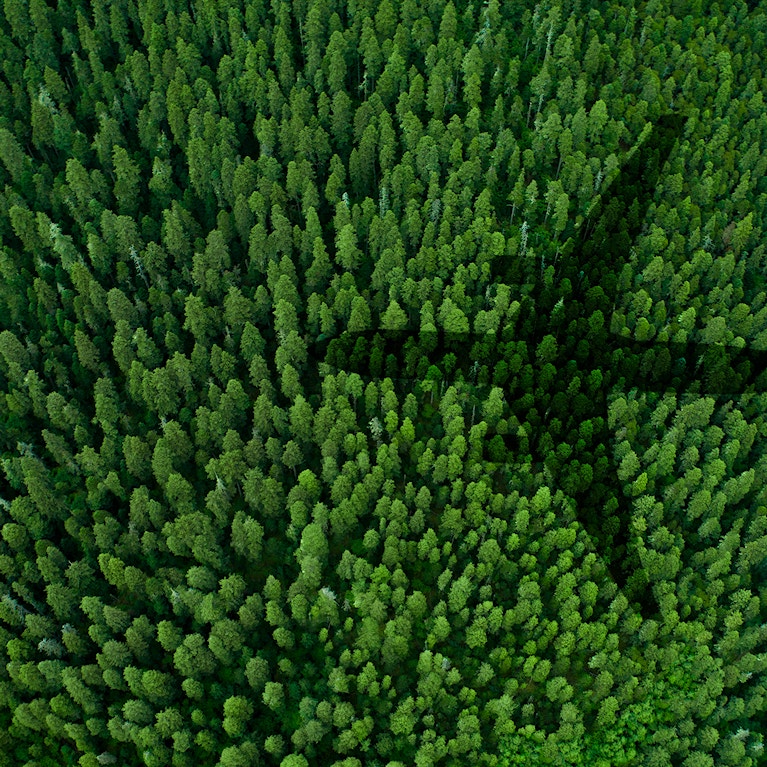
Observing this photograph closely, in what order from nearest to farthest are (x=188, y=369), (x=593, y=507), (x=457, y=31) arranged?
(x=593, y=507), (x=188, y=369), (x=457, y=31)

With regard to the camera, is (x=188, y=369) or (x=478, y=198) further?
(x=478, y=198)

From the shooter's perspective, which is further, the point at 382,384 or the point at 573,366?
the point at 573,366

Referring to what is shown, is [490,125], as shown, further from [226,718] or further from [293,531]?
[226,718]

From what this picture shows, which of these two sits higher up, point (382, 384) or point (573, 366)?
point (382, 384)

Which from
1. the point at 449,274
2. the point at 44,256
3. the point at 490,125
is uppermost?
the point at 490,125

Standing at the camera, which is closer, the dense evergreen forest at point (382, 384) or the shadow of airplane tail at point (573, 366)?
the dense evergreen forest at point (382, 384)

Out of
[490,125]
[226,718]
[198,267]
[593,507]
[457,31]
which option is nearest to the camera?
[226,718]

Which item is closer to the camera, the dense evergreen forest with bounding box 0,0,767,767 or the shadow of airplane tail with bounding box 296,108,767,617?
the dense evergreen forest with bounding box 0,0,767,767

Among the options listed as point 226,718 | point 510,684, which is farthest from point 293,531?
point 510,684
